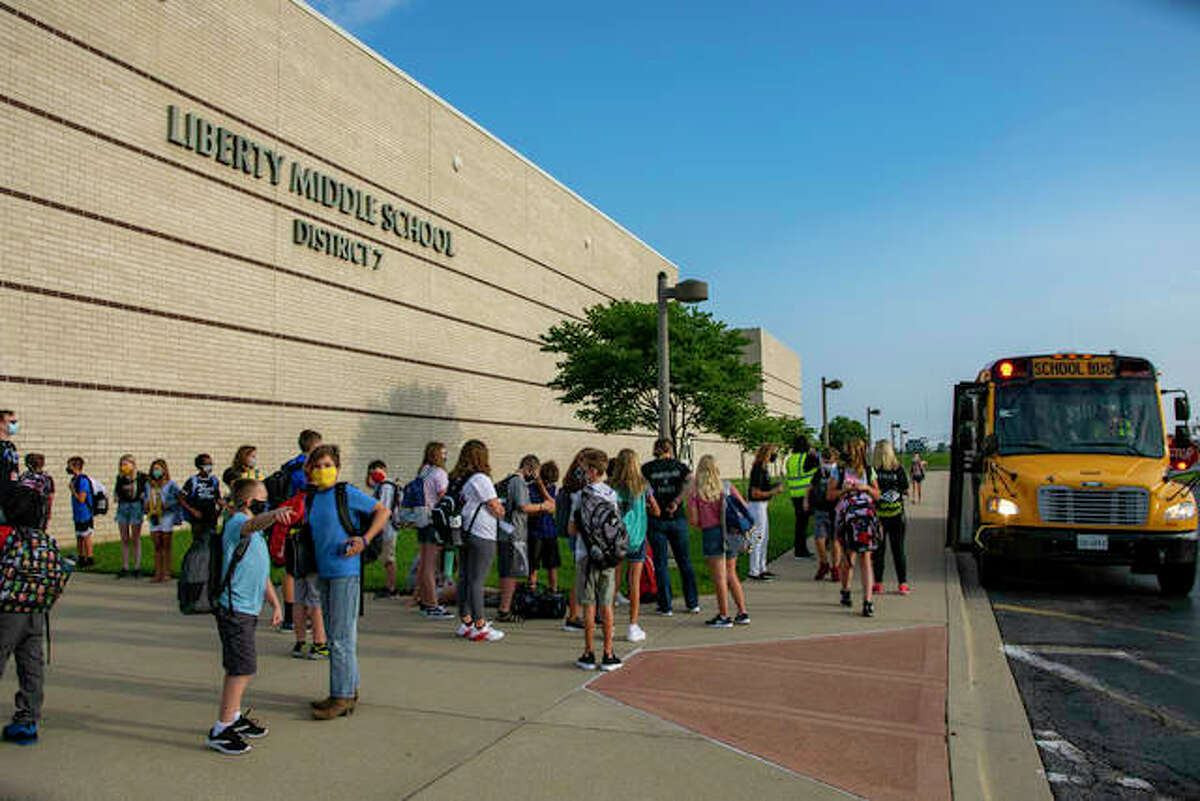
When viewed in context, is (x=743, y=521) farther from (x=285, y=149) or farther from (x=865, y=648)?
(x=285, y=149)

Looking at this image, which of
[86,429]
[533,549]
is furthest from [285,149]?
[533,549]

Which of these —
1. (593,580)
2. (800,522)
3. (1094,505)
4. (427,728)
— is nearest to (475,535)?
(593,580)

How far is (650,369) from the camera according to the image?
24812 millimetres

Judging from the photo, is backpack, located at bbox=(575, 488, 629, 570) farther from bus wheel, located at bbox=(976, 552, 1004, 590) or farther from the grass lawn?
bus wheel, located at bbox=(976, 552, 1004, 590)

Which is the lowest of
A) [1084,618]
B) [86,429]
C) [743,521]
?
[1084,618]

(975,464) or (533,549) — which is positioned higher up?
(975,464)

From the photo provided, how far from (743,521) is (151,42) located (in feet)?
53.7

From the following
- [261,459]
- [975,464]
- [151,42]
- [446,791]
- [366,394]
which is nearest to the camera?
[446,791]

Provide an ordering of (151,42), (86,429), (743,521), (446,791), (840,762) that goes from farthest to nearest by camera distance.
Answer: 1. (151,42)
2. (86,429)
3. (743,521)
4. (840,762)
5. (446,791)

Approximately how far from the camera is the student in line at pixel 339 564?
521cm

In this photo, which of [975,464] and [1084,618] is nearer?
[1084,618]

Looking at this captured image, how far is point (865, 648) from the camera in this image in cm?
718

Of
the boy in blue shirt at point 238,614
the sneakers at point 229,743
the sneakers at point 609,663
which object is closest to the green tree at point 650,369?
the sneakers at point 609,663

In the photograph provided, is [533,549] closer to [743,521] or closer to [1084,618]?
[743,521]
